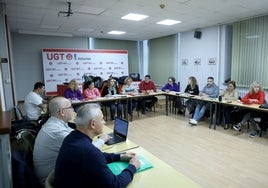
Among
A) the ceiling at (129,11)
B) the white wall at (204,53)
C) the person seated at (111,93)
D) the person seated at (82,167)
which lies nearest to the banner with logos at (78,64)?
the ceiling at (129,11)

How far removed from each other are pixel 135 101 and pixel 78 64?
11.0 feet

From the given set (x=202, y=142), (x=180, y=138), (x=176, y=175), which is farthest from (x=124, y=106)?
(x=176, y=175)

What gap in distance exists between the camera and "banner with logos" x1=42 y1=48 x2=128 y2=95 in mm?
7492

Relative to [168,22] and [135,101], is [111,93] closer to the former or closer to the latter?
[135,101]

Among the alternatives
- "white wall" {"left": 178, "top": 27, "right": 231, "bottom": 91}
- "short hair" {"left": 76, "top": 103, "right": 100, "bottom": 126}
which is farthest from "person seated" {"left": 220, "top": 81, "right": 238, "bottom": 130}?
"short hair" {"left": 76, "top": 103, "right": 100, "bottom": 126}

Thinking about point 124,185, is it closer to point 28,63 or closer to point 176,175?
point 176,175

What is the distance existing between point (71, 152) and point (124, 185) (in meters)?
0.37

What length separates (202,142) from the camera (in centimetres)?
374

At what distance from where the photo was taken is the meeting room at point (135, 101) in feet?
4.36

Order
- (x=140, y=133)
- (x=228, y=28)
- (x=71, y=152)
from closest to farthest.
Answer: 1. (x=71, y=152)
2. (x=140, y=133)
3. (x=228, y=28)

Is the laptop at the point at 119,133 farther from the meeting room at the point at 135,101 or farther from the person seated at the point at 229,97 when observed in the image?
the person seated at the point at 229,97

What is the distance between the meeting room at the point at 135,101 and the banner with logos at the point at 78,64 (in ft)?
0.13

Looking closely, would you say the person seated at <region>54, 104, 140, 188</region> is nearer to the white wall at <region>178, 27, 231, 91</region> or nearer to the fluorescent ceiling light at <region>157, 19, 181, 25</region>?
the fluorescent ceiling light at <region>157, 19, 181, 25</region>

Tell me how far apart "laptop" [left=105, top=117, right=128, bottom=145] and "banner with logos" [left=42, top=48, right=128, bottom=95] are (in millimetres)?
6173
